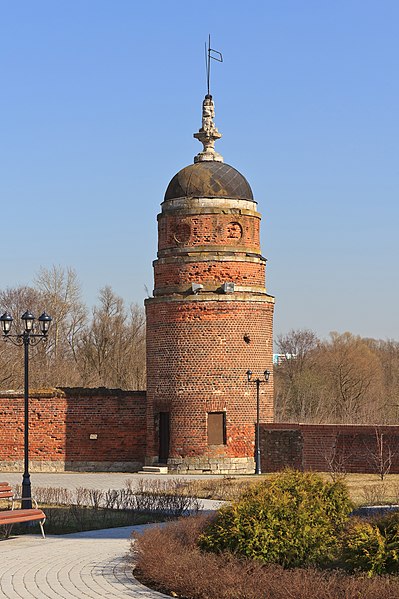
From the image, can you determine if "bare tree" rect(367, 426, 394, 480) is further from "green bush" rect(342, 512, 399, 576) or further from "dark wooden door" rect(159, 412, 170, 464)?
"green bush" rect(342, 512, 399, 576)

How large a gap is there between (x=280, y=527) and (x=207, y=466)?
18976 millimetres

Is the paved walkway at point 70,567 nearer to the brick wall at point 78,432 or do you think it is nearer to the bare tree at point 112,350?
the brick wall at point 78,432

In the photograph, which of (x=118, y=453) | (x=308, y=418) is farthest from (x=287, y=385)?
(x=118, y=453)

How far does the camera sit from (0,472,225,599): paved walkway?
1040cm

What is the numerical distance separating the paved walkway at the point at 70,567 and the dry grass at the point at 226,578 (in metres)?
0.24

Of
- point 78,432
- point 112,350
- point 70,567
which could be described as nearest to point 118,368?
point 112,350

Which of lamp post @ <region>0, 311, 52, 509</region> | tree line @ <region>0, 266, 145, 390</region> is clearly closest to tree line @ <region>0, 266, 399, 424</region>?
tree line @ <region>0, 266, 145, 390</region>

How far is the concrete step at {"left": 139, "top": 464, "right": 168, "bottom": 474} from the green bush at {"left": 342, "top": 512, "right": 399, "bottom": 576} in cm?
1987

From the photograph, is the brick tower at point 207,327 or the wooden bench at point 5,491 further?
the brick tower at point 207,327

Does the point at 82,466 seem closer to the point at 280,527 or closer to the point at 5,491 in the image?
the point at 5,491

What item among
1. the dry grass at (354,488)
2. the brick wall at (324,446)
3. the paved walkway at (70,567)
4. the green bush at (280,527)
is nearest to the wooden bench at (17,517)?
the paved walkway at (70,567)

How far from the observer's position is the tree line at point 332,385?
6081cm

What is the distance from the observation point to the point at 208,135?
106 ft

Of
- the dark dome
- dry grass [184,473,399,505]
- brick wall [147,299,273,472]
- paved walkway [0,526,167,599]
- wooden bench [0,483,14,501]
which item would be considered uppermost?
the dark dome
